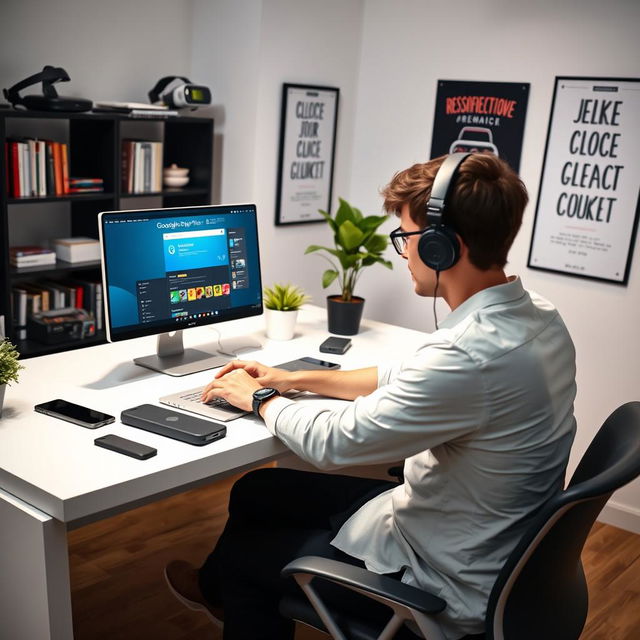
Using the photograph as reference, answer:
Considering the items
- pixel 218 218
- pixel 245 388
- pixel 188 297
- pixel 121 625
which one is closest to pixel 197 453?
pixel 245 388

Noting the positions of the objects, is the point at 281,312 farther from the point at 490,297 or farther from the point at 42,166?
the point at 42,166

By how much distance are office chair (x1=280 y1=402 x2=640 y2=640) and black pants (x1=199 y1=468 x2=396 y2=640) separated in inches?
2.4

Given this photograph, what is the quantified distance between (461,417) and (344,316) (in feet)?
4.40

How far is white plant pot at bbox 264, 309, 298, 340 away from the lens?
8.63 ft

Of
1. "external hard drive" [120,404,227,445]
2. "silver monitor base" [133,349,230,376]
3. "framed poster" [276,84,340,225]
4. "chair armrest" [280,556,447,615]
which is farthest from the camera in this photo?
"framed poster" [276,84,340,225]

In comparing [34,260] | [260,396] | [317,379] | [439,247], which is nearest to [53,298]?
[34,260]

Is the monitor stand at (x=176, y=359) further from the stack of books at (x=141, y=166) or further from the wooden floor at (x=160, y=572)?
the stack of books at (x=141, y=166)

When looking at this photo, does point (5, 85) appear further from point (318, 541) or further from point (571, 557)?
point (571, 557)

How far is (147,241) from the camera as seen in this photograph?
7.14 feet

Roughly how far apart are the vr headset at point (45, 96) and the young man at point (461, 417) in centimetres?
193

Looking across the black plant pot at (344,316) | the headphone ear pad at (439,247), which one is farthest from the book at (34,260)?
the headphone ear pad at (439,247)

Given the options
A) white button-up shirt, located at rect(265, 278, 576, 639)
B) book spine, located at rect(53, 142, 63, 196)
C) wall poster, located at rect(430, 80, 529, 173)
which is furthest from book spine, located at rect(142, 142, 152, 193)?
white button-up shirt, located at rect(265, 278, 576, 639)

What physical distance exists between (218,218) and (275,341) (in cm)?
49

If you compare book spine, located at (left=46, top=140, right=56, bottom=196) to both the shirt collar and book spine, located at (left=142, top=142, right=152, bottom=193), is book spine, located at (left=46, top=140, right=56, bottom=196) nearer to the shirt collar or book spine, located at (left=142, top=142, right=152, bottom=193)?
book spine, located at (left=142, top=142, right=152, bottom=193)
